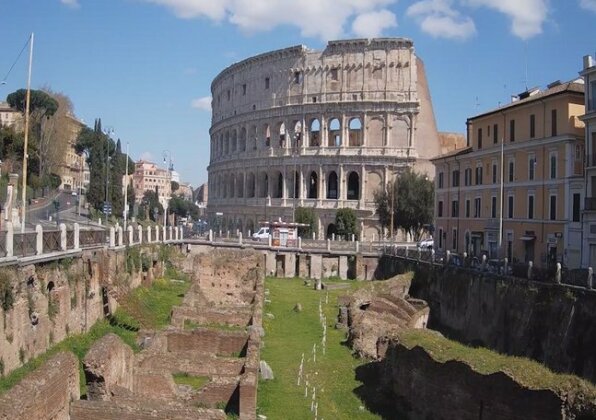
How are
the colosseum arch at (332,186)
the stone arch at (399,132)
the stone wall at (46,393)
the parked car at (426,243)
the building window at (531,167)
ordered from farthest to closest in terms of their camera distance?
the colosseum arch at (332,186), the stone arch at (399,132), the parked car at (426,243), the building window at (531,167), the stone wall at (46,393)

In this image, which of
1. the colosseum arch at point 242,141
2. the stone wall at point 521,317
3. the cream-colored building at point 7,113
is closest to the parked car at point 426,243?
the stone wall at point 521,317

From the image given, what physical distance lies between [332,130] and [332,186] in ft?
20.7

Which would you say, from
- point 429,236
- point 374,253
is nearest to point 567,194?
point 374,253

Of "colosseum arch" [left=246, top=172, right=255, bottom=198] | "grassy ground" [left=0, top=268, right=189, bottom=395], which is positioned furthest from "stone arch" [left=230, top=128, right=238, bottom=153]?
"grassy ground" [left=0, top=268, right=189, bottom=395]

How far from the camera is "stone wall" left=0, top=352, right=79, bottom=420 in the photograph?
10.5 metres

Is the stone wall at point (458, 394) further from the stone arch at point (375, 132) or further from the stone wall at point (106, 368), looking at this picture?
the stone arch at point (375, 132)

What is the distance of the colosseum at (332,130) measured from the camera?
75.8m

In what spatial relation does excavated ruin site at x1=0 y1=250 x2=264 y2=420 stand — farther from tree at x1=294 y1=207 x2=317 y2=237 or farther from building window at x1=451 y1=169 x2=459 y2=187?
tree at x1=294 y1=207 x2=317 y2=237

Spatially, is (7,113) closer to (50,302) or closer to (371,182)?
(371,182)

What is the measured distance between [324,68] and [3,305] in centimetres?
6513

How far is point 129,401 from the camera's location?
504 inches

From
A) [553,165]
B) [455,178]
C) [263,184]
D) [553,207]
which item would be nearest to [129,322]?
[553,207]

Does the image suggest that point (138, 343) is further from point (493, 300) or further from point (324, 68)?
point (324, 68)

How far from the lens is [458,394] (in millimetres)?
14375
